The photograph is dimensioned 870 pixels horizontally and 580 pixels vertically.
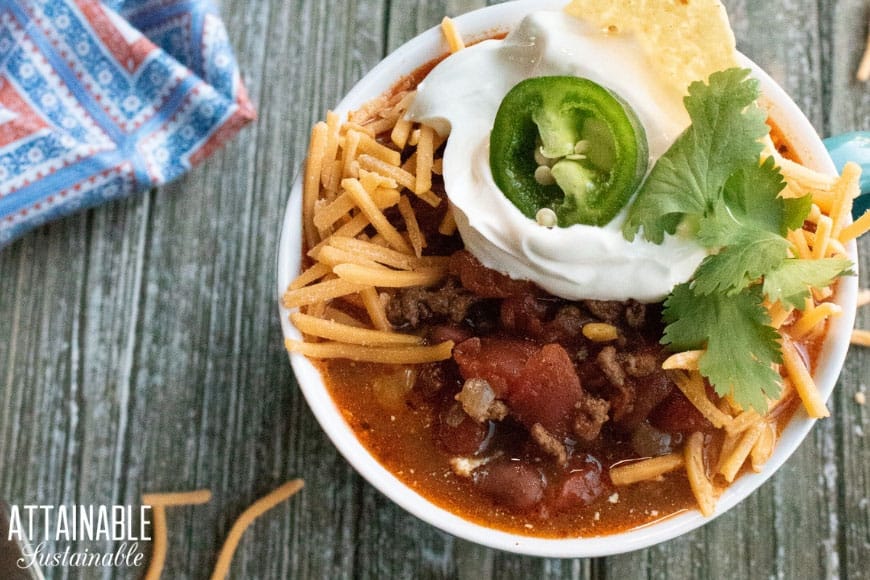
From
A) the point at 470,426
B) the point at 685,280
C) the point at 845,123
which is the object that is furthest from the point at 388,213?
the point at 845,123

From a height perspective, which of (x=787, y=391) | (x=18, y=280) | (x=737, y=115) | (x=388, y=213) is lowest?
(x=787, y=391)

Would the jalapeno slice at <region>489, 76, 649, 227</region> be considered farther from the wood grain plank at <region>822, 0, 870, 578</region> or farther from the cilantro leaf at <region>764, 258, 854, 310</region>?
the wood grain plank at <region>822, 0, 870, 578</region>

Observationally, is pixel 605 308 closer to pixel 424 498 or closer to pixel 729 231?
pixel 729 231

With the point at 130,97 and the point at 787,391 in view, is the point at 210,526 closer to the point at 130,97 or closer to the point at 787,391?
the point at 130,97

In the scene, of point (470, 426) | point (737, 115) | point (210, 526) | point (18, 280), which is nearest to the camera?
point (737, 115)

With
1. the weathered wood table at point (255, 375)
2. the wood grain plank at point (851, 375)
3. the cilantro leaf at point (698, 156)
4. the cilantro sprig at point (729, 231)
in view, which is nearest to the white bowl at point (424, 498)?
the cilantro sprig at point (729, 231)

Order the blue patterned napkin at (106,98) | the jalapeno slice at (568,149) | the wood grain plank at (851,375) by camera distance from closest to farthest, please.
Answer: the jalapeno slice at (568,149), the wood grain plank at (851,375), the blue patterned napkin at (106,98)

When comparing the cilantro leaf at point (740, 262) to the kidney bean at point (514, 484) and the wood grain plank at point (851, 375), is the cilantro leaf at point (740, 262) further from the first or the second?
the wood grain plank at point (851, 375)
